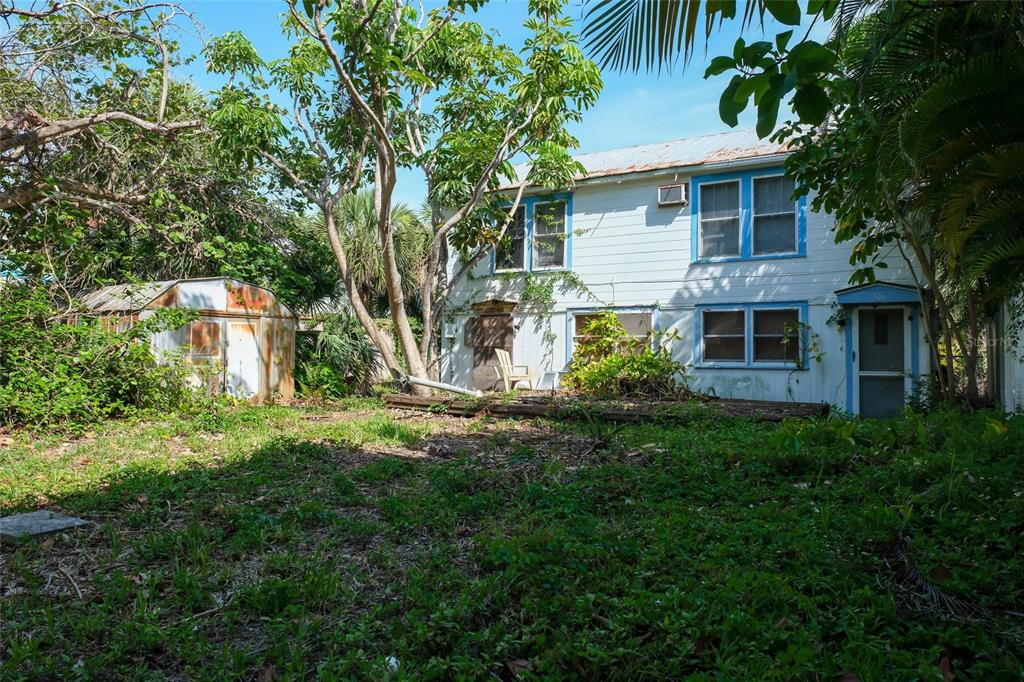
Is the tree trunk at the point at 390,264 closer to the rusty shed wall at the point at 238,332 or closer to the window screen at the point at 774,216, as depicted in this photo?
the rusty shed wall at the point at 238,332

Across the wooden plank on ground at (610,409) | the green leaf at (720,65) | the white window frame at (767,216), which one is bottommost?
the wooden plank on ground at (610,409)

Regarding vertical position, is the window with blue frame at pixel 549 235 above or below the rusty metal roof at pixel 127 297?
above

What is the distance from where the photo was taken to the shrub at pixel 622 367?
39.9 feet

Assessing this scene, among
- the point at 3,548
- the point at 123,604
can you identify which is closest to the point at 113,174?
the point at 3,548

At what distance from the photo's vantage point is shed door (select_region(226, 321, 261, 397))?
42.4ft

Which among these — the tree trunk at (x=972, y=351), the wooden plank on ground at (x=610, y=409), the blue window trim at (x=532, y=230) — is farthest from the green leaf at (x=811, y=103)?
the blue window trim at (x=532, y=230)

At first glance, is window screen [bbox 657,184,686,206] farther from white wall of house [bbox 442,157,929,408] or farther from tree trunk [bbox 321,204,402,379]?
tree trunk [bbox 321,204,402,379]

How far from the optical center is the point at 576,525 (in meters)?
4.28

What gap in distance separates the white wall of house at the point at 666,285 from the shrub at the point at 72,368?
6.67 metres

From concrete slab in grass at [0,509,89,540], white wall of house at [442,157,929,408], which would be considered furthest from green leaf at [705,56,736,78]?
white wall of house at [442,157,929,408]

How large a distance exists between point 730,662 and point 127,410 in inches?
391

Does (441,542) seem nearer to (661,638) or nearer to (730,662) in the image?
(661,638)

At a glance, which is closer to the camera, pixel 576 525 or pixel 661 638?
pixel 661 638

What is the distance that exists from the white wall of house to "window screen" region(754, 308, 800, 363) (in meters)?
0.24
